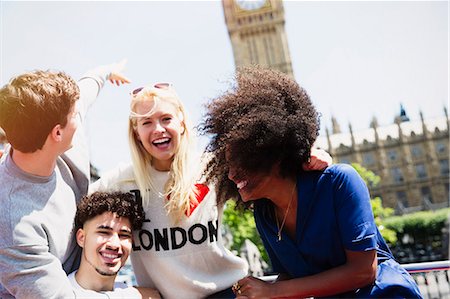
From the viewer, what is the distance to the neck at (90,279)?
6.35ft

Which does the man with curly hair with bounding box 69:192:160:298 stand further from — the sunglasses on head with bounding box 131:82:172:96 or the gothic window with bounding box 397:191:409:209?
the gothic window with bounding box 397:191:409:209

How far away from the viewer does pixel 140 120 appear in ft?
7.45

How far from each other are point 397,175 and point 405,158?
2.43 metres

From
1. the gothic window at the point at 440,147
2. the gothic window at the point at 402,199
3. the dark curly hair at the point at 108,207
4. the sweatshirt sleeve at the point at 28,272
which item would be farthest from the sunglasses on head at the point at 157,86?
the gothic window at the point at 440,147

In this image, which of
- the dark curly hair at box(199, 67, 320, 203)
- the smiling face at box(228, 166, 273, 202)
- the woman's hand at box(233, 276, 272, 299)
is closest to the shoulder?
the dark curly hair at box(199, 67, 320, 203)

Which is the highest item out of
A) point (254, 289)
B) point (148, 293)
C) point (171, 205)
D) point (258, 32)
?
point (258, 32)

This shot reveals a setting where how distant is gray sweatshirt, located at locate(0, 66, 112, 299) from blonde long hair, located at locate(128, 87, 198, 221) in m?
0.30

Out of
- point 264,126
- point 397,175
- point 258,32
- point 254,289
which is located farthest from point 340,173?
point 258,32

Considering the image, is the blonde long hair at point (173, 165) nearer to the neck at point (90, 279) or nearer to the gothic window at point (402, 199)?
the neck at point (90, 279)

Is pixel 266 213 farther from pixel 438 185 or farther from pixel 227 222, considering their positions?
pixel 438 185

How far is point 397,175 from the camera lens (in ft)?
181

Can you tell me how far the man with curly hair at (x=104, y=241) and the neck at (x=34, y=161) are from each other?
10.9 inches

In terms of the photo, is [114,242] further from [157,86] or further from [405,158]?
[405,158]

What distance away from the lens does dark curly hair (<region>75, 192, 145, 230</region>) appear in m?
2.00
